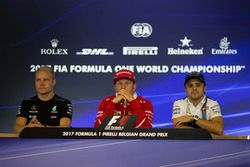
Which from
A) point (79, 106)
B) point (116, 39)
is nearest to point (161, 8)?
point (116, 39)

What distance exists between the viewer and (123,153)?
1.78 meters

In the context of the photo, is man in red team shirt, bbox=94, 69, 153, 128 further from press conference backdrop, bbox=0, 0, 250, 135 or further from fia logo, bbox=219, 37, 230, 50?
fia logo, bbox=219, 37, 230, 50

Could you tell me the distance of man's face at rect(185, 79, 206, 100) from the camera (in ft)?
10.7

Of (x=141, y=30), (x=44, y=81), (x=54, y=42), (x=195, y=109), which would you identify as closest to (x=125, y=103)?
(x=195, y=109)

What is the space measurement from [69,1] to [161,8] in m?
0.94

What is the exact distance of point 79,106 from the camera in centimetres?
442

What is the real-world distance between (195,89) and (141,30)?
50.1 inches

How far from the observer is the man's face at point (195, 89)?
326 cm

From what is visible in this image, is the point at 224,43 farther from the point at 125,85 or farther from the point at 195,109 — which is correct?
the point at 125,85

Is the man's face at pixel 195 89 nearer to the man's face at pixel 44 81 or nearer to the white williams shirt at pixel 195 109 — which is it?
the white williams shirt at pixel 195 109

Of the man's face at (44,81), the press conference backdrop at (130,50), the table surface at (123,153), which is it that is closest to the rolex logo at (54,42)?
→ the press conference backdrop at (130,50)

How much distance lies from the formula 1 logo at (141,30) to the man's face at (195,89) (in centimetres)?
122

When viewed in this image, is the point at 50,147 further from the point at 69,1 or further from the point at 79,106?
the point at 69,1

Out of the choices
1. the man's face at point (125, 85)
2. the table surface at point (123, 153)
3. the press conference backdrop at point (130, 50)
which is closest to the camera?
the table surface at point (123, 153)
